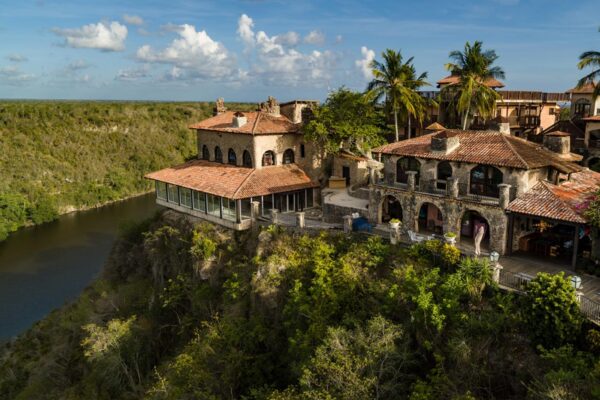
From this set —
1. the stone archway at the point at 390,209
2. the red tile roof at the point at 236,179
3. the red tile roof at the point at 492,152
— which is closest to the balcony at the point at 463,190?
the red tile roof at the point at 492,152

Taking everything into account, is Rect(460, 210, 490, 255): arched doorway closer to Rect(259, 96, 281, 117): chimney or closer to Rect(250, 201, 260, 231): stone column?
Rect(250, 201, 260, 231): stone column

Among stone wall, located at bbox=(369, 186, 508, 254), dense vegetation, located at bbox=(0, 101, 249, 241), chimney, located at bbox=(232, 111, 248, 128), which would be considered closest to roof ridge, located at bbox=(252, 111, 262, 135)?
chimney, located at bbox=(232, 111, 248, 128)

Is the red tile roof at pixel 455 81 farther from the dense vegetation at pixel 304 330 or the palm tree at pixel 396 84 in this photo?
the dense vegetation at pixel 304 330

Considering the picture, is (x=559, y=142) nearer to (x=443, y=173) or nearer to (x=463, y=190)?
(x=463, y=190)

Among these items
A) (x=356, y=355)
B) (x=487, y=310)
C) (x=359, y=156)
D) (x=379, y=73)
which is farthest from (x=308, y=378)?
(x=379, y=73)

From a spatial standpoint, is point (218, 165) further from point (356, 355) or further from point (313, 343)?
point (356, 355)

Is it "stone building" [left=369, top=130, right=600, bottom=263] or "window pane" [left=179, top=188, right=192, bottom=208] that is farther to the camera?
"window pane" [left=179, top=188, right=192, bottom=208]

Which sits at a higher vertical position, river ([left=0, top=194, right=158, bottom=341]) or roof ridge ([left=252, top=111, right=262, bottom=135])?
roof ridge ([left=252, top=111, right=262, bottom=135])

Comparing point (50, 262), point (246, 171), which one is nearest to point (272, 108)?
point (246, 171)

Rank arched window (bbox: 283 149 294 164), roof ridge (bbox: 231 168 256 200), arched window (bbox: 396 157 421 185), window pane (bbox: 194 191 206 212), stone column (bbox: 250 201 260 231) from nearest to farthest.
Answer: arched window (bbox: 396 157 421 185) → roof ridge (bbox: 231 168 256 200) → stone column (bbox: 250 201 260 231) → window pane (bbox: 194 191 206 212) → arched window (bbox: 283 149 294 164)
